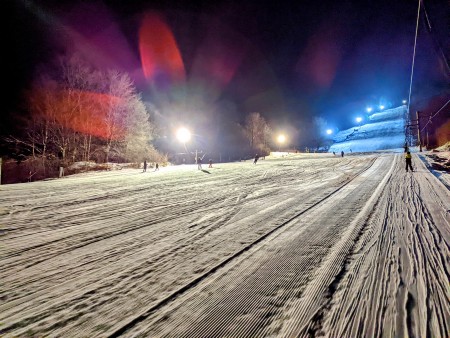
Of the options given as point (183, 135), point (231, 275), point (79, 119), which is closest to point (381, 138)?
point (183, 135)

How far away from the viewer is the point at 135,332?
2.00 m

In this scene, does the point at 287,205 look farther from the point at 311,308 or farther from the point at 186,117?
the point at 186,117

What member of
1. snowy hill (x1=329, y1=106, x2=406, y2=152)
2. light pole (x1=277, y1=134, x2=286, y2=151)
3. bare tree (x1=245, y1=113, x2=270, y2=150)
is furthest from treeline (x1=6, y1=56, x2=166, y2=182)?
snowy hill (x1=329, y1=106, x2=406, y2=152)

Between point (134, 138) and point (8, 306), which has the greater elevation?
point (134, 138)

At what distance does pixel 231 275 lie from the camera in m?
2.89

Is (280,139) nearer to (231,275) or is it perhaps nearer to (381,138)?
(381,138)

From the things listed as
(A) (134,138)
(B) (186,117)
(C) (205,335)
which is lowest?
(C) (205,335)

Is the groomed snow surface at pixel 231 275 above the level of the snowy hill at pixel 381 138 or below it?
below

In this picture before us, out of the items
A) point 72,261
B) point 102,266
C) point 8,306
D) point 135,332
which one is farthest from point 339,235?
point 8,306

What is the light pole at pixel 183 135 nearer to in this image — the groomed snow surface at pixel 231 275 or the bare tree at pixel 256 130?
the bare tree at pixel 256 130

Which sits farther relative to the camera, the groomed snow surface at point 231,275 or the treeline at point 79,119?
the treeline at point 79,119

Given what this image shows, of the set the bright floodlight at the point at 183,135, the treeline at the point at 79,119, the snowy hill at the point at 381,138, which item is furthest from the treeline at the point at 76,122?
the snowy hill at the point at 381,138

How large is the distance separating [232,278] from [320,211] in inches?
152

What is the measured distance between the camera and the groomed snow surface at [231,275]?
6.83 ft
